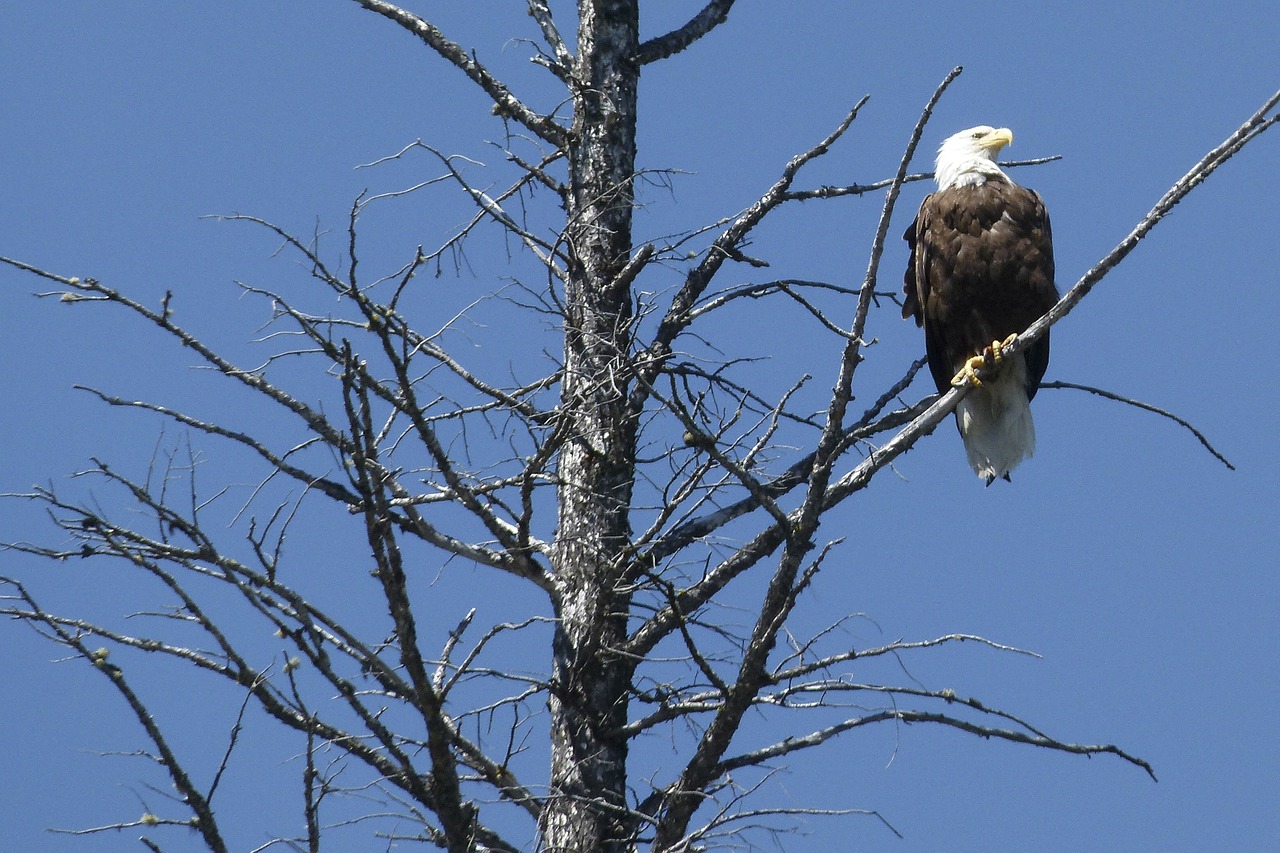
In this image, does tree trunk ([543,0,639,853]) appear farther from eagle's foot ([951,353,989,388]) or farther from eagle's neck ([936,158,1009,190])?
eagle's neck ([936,158,1009,190])

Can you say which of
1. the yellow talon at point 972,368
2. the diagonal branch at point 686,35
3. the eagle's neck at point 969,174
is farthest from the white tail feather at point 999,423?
the diagonal branch at point 686,35

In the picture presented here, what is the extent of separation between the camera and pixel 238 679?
3.73 meters

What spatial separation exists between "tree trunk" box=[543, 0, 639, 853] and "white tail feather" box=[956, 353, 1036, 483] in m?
2.17

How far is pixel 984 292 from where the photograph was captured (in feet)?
19.9

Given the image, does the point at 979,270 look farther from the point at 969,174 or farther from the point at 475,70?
the point at 475,70

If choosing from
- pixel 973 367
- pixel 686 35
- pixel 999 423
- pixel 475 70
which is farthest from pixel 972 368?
pixel 475 70

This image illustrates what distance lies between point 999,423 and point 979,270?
805 mm

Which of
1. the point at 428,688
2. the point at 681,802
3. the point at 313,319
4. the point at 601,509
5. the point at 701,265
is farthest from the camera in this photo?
the point at 701,265

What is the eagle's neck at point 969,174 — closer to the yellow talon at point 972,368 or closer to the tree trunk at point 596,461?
the yellow talon at point 972,368

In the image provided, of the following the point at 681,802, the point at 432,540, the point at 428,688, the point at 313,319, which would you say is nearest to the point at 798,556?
the point at 681,802

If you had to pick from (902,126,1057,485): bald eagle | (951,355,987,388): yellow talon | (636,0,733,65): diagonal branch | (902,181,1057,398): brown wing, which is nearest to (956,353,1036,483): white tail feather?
(902,126,1057,485): bald eagle

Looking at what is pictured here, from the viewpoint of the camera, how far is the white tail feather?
20.7 ft

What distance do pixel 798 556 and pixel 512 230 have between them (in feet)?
5.06

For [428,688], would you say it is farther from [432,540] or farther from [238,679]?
[432,540]
